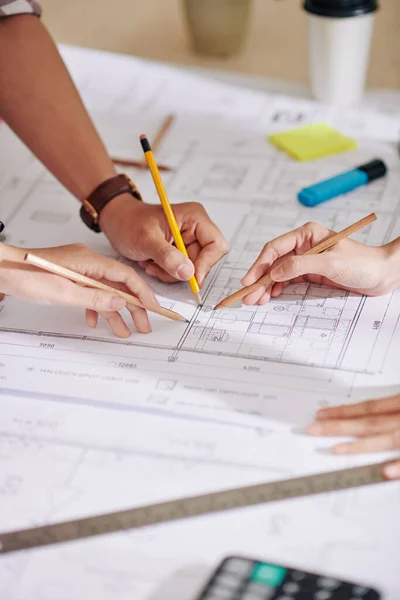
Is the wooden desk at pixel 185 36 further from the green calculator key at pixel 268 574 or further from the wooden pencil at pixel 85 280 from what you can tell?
the green calculator key at pixel 268 574

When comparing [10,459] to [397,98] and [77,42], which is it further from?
[77,42]

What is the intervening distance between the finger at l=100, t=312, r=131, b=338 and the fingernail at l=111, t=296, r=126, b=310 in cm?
3

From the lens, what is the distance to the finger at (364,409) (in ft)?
2.44

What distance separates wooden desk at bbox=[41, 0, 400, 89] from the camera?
5.87ft

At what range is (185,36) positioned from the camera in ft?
6.42

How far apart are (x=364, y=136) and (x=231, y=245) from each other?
1.21 ft

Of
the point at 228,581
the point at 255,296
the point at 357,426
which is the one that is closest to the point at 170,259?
the point at 255,296

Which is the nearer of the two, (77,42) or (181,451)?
(181,451)

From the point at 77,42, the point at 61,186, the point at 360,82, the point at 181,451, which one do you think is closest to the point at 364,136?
the point at 360,82

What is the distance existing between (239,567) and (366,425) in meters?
0.19

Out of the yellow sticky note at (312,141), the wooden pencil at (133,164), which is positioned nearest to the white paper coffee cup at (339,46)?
the yellow sticky note at (312,141)

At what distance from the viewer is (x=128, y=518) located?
2.23 feet

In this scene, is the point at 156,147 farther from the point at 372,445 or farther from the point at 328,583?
the point at 328,583

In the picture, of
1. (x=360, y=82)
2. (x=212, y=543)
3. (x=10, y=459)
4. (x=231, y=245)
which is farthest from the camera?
(x=360, y=82)
